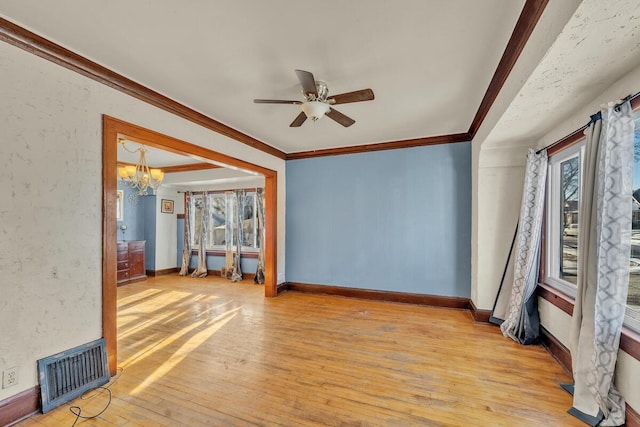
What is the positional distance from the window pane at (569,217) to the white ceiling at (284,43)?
1170 millimetres

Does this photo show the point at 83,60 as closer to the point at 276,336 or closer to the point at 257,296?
the point at 276,336

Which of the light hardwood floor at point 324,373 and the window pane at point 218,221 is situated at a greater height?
the window pane at point 218,221

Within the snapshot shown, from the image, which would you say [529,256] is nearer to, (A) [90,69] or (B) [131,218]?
(A) [90,69]

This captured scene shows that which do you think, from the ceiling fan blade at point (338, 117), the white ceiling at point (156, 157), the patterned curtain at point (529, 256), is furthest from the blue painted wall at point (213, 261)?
the patterned curtain at point (529, 256)

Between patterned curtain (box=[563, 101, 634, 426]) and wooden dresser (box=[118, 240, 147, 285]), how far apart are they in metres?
7.09

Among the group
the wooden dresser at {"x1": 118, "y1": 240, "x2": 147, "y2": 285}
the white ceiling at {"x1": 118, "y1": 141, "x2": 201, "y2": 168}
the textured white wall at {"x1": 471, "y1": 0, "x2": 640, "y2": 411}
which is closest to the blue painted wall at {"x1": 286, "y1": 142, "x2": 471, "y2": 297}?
the textured white wall at {"x1": 471, "y1": 0, "x2": 640, "y2": 411}

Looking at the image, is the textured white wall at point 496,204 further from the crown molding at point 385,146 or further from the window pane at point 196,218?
the window pane at point 196,218

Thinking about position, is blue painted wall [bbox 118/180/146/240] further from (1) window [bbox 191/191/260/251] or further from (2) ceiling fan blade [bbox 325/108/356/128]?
(2) ceiling fan blade [bbox 325/108/356/128]

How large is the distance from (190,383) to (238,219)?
442cm

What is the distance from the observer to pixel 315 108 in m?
2.37

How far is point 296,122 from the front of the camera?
2.89m

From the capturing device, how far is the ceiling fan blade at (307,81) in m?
1.93

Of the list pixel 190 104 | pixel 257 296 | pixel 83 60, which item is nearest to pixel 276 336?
pixel 257 296

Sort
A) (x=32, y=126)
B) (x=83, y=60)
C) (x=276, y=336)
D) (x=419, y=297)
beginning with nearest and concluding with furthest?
(x=32, y=126)
(x=83, y=60)
(x=276, y=336)
(x=419, y=297)
